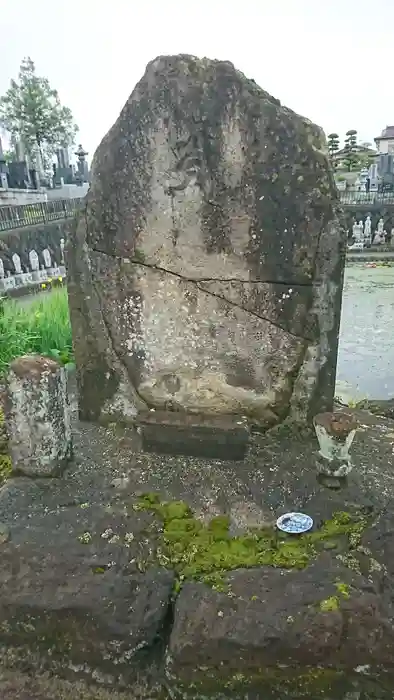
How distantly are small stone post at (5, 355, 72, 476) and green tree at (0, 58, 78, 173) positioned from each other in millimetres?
29465

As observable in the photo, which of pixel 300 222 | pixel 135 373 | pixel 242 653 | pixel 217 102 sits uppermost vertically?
pixel 217 102

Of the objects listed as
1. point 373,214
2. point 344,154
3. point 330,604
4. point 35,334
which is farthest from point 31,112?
point 330,604

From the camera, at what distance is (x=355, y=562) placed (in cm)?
187

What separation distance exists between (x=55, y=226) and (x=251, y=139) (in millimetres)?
7189

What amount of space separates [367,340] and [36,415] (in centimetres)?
398

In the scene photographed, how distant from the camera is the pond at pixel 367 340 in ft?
14.6

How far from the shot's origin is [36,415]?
2.40 m

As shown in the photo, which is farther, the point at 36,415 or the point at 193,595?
the point at 36,415

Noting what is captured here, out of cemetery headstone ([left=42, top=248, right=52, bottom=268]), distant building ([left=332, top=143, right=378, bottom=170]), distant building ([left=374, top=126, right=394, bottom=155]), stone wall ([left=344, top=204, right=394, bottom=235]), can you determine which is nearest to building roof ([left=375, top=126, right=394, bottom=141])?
distant building ([left=374, top=126, right=394, bottom=155])

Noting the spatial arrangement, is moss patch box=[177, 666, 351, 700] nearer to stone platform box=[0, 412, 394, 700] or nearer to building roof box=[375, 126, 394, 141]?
stone platform box=[0, 412, 394, 700]

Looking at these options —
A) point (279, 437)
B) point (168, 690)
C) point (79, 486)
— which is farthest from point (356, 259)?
point (168, 690)

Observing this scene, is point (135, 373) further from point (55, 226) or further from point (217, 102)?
point (55, 226)

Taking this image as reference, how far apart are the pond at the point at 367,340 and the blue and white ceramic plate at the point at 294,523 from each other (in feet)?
7.19

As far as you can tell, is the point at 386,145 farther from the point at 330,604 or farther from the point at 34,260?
the point at 330,604
